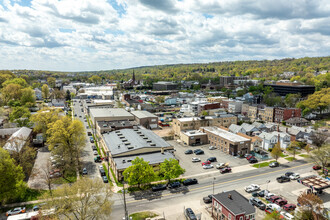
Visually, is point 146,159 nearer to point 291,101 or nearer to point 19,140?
point 19,140

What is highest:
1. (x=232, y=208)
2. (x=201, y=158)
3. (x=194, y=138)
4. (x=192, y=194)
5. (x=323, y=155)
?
(x=323, y=155)

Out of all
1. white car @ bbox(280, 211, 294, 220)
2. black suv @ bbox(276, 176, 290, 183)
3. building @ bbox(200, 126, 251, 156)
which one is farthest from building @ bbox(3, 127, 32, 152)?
black suv @ bbox(276, 176, 290, 183)

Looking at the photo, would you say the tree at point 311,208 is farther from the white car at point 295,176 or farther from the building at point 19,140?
the building at point 19,140

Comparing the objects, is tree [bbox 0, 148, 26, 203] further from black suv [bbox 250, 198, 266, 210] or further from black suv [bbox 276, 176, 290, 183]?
black suv [bbox 276, 176, 290, 183]

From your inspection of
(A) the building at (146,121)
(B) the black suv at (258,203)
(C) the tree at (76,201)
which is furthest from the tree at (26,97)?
(B) the black suv at (258,203)

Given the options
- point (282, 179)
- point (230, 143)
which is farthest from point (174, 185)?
point (230, 143)
